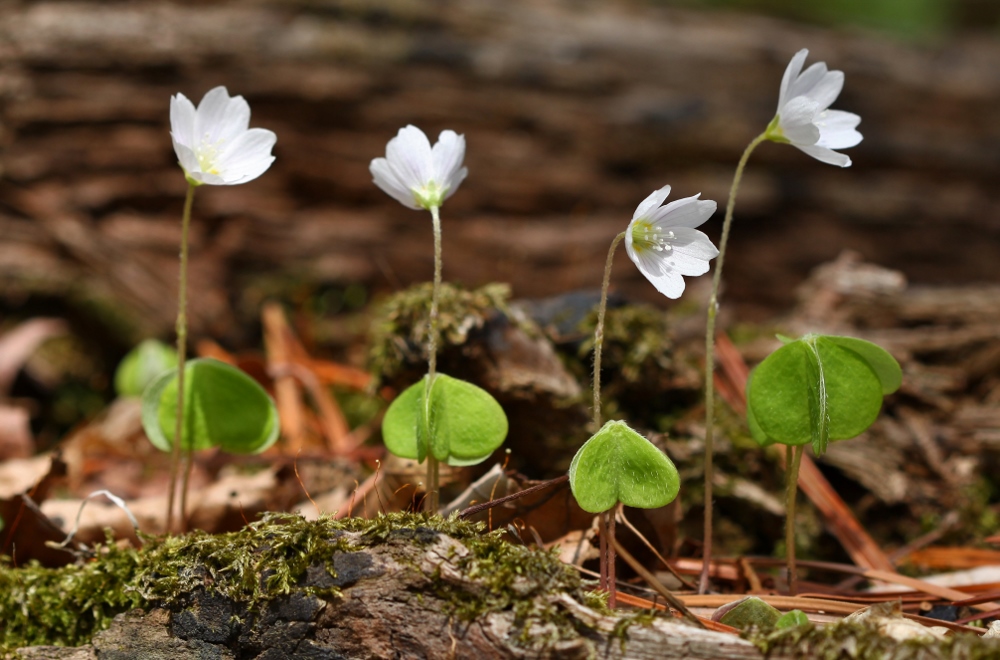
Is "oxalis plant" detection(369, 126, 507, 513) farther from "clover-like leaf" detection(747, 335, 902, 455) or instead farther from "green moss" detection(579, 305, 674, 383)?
"green moss" detection(579, 305, 674, 383)

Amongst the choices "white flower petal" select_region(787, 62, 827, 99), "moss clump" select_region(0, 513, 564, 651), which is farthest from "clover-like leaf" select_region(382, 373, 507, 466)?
"white flower petal" select_region(787, 62, 827, 99)

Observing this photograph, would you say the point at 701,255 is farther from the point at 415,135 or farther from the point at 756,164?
the point at 756,164

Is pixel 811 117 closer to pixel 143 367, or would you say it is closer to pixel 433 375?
pixel 433 375

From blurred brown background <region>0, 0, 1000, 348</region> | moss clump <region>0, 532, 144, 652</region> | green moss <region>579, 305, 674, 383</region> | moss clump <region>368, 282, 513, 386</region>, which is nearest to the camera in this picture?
moss clump <region>0, 532, 144, 652</region>

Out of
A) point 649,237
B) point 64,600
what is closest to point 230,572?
point 64,600

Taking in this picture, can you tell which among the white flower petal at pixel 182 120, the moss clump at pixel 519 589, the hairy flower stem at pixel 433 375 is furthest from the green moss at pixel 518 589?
the white flower petal at pixel 182 120

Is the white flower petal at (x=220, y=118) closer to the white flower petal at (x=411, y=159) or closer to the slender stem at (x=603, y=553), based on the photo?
the white flower petal at (x=411, y=159)

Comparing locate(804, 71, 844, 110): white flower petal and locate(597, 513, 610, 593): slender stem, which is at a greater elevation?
locate(804, 71, 844, 110): white flower petal
